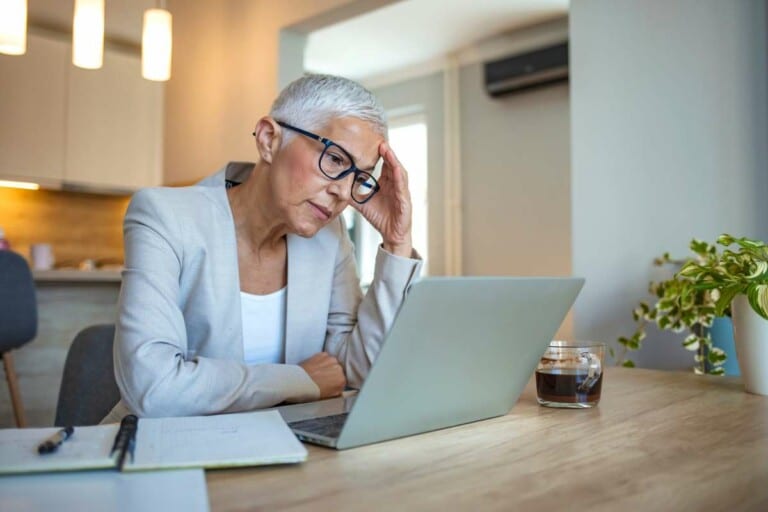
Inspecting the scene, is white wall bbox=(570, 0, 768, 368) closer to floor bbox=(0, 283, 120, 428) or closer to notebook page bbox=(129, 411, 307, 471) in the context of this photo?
notebook page bbox=(129, 411, 307, 471)

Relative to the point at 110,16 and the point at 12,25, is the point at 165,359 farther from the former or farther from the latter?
the point at 110,16

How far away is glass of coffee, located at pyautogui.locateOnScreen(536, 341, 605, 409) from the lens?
39.7 inches

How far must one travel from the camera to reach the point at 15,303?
2799 millimetres

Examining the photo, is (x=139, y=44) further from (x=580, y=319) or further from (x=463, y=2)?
(x=580, y=319)

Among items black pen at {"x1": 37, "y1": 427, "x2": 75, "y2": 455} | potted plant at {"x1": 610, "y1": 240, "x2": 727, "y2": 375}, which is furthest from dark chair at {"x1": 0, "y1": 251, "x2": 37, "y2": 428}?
black pen at {"x1": 37, "y1": 427, "x2": 75, "y2": 455}

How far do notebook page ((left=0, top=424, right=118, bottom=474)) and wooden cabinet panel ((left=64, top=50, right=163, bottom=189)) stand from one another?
3.54m

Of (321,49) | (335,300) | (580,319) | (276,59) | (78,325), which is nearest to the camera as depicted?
(335,300)

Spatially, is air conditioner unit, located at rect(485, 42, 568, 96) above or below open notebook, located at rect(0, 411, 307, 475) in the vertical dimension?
above

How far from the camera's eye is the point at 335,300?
4.78 feet

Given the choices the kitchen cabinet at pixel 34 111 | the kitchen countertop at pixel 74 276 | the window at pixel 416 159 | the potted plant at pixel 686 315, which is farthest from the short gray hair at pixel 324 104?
the window at pixel 416 159

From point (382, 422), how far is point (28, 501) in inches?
13.4

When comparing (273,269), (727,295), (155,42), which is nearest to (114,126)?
(155,42)

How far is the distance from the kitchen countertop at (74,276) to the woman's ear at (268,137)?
234 centimetres

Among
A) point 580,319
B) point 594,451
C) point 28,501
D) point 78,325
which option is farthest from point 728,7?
point 78,325
